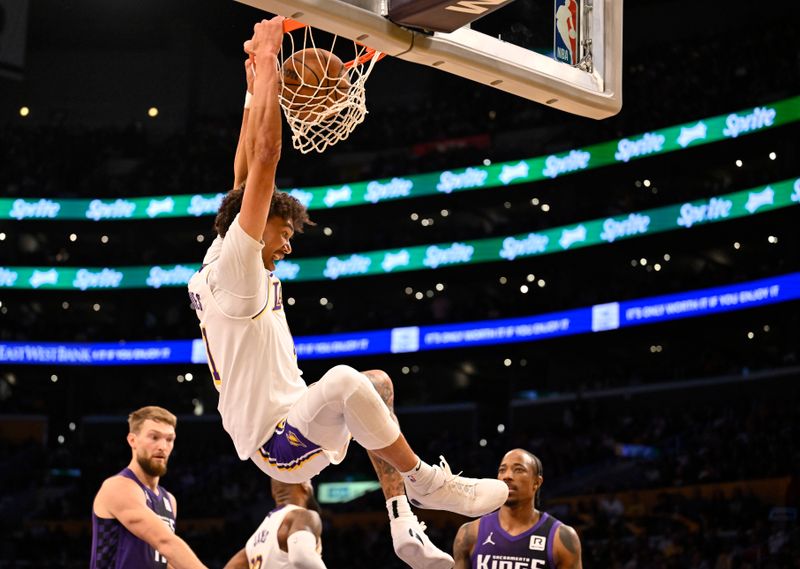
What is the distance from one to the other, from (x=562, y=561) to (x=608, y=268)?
80.9 ft

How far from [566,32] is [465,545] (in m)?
3.94

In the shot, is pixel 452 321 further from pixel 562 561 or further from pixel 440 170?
pixel 562 561

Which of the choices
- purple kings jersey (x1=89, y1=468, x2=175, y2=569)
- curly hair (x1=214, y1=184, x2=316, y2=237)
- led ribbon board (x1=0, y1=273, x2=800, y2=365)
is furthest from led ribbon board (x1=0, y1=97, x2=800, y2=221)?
curly hair (x1=214, y1=184, x2=316, y2=237)

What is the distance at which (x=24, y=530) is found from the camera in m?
25.2

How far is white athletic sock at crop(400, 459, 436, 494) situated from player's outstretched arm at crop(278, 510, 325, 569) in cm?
172

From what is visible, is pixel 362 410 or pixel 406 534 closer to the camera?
pixel 362 410

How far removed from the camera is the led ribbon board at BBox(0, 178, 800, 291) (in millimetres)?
25469

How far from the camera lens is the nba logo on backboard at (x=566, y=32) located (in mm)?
5664

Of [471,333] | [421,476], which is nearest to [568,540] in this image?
[421,476]

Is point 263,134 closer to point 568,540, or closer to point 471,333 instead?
point 568,540

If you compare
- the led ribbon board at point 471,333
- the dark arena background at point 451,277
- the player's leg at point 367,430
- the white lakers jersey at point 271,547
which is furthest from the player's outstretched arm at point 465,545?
the led ribbon board at point 471,333

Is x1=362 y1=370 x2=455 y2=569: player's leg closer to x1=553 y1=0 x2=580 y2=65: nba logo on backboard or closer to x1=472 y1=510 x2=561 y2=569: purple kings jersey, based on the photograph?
x1=553 y1=0 x2=580 y2=65: nba logo on backboard

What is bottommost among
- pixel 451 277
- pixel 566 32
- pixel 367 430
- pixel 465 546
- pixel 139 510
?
pixel 465 546

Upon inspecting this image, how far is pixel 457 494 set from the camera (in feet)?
17.0
